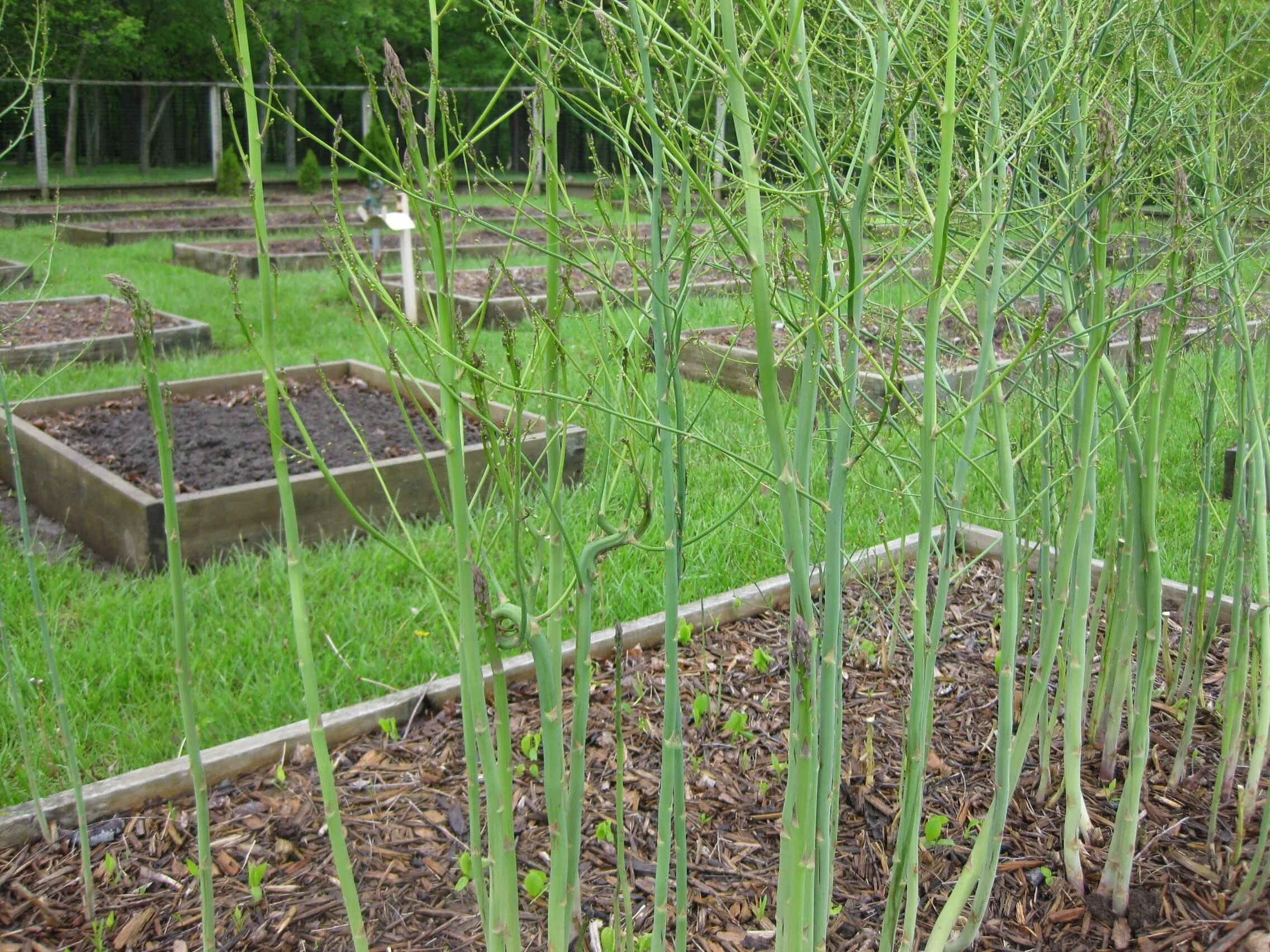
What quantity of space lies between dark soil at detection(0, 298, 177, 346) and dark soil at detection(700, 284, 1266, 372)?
13.7 feet

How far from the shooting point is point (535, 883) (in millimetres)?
2125

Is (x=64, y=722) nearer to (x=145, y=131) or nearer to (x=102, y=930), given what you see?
(x=102, y=930)

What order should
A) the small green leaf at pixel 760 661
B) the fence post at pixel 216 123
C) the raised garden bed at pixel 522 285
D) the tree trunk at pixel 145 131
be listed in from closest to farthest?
the small green leaf at pixel 760 661 → the raised garden bed at pixel 522 285 → the fence post at pixel 216 123 → the tree trunk at pixel 145 131

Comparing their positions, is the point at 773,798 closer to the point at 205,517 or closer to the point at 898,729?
the point at 898,729

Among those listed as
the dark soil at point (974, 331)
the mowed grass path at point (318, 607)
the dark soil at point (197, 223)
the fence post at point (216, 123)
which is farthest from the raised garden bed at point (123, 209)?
the mowed grass path at point (318, 607)

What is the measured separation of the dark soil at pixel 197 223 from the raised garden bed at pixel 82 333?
5349 mm

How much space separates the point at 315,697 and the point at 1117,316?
127 cm

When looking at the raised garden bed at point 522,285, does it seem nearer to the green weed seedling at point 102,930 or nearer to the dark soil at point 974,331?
the dark soil at point 974,331

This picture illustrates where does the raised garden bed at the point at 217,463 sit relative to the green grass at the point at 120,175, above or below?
below

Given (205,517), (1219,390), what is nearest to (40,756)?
(205,517)

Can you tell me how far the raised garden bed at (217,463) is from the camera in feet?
13.3

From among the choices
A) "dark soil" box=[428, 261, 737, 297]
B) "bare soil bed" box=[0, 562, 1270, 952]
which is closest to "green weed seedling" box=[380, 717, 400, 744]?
"bare soil bed" box=[0, 562, 1270, 952]

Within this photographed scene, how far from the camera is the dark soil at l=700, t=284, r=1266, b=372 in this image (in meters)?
2.16

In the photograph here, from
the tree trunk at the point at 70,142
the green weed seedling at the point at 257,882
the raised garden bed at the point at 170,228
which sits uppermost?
the tree trunk at the point at 70,142
